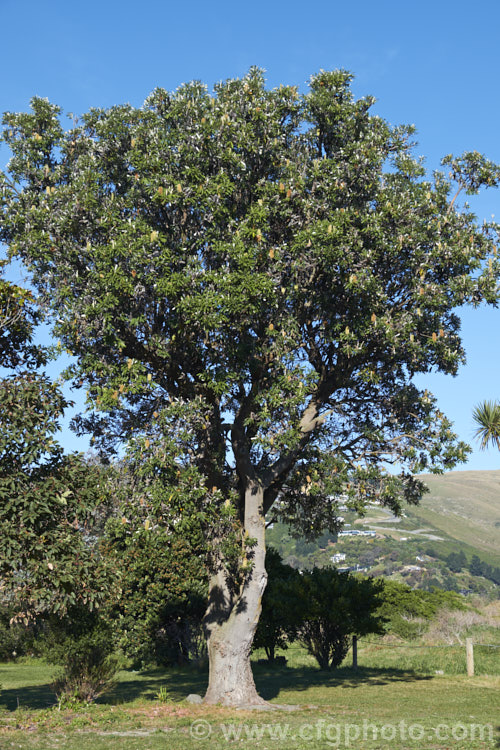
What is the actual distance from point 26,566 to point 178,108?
39.3 ft

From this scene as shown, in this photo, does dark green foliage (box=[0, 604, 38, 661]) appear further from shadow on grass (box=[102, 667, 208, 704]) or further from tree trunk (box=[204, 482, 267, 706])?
tree trunk (box=[204, 482, 267, 706])

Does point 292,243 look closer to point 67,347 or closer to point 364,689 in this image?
point 67,347

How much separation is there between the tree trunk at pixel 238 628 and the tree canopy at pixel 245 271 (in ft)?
0.19

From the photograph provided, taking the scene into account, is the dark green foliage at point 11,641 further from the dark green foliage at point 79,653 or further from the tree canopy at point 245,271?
the tree canopy at point 245,271

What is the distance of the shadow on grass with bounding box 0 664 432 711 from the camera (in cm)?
1986

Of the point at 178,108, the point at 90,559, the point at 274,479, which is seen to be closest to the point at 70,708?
the point at 90,559

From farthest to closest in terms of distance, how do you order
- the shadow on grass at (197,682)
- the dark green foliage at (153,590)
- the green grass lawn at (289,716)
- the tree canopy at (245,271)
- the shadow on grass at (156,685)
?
the dark green foliage at (153,590), the shadow on grass at (156,685), the shadow on grass at (197,682), the tree canopy at (245,271), the green grass lawn at (289,716)

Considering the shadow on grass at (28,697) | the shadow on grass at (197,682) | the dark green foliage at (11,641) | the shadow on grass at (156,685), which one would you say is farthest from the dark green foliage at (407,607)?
the shadow on grass at (28,697)

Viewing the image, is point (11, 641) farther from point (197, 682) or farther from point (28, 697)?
point (28, 697)

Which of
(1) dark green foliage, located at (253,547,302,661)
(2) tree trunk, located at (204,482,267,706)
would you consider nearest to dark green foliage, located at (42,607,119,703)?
(2) tree trunk, located at (204,482,267,706)

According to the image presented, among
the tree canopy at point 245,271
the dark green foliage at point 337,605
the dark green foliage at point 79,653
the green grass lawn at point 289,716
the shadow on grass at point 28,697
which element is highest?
the tree canopy at point 245,271

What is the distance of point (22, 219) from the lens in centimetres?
1703

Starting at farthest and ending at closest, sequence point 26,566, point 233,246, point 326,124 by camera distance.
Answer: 1. point 326,124
2. point 233,246
3. point 26,566

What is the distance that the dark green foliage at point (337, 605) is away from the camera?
81.0ft
